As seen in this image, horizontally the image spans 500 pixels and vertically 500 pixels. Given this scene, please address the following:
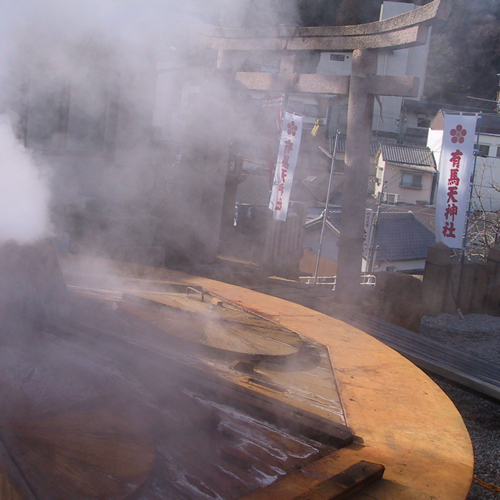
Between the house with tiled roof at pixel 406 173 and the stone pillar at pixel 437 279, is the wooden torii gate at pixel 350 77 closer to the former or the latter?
the stone pillar at pixel 437 279

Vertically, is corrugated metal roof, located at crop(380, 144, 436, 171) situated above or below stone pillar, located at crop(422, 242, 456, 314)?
above

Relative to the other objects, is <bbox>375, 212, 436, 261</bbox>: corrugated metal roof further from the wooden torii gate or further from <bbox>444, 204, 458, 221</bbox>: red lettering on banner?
the wooden torii gate

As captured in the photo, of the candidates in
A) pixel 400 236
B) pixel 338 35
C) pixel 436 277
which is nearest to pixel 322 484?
pixel 338 35

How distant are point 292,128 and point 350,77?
5.74ft

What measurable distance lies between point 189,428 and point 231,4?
191 inches

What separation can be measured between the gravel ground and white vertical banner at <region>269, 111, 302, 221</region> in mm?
2270

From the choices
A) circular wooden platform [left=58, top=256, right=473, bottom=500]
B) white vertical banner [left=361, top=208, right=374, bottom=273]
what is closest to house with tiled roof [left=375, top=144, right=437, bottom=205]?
white vertical banner [left=361, top=208, right=374, bottom=273]

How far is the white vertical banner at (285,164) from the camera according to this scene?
6939 mm

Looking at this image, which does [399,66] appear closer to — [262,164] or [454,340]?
[262,164]

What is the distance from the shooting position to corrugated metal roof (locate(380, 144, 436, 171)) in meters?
22.4

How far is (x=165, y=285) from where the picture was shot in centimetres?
330

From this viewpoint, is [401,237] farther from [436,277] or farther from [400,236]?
[436,277]

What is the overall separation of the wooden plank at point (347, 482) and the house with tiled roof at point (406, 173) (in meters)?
21.1

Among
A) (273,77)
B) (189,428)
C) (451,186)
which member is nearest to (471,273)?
(451,186)
